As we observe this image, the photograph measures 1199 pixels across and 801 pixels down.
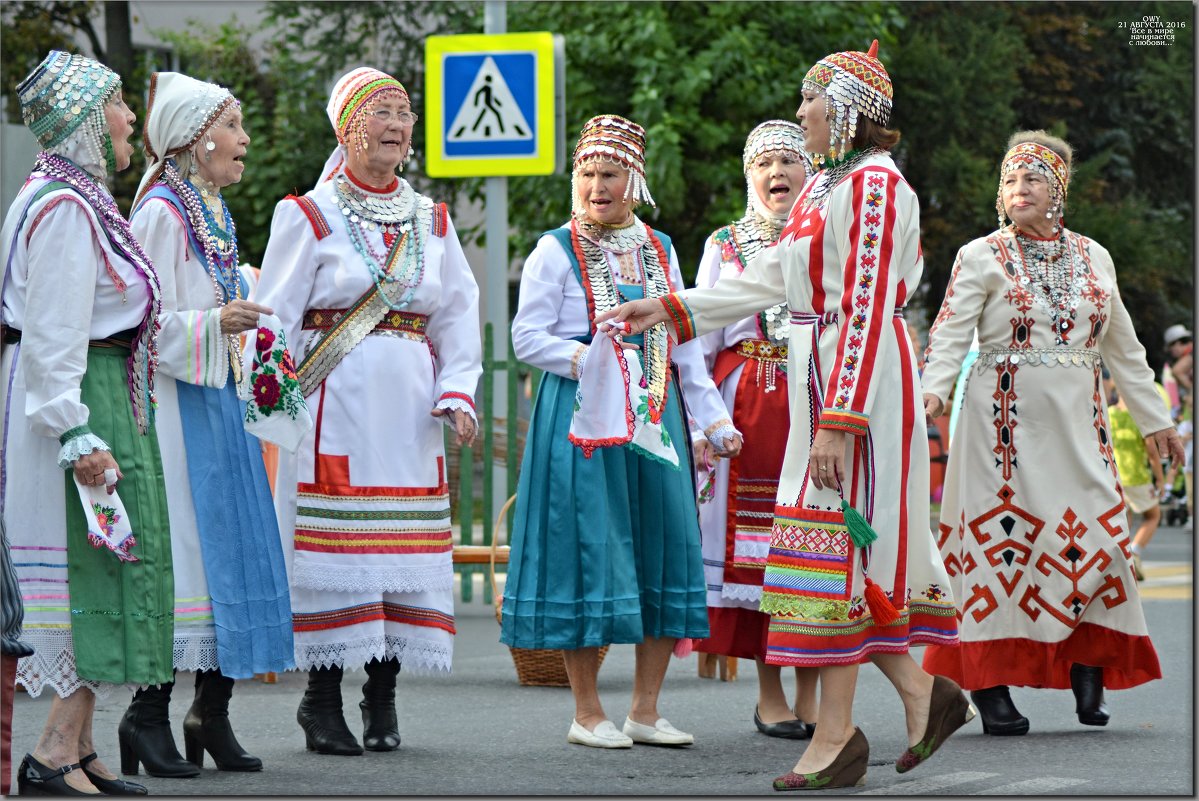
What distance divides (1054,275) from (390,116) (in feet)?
8.98

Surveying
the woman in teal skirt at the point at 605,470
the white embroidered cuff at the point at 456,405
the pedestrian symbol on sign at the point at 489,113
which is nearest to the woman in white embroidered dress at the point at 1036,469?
the woman in teal skirt at the point at 605,470

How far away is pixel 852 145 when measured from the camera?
5.76 m

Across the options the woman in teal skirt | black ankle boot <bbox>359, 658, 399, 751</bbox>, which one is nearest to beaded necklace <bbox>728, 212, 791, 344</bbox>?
the woman in teal skirt

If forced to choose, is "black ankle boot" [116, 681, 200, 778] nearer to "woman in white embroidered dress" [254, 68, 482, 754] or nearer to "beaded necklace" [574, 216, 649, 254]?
Answer: "woman in white embroidered dress" [254, 68, 482, 754]

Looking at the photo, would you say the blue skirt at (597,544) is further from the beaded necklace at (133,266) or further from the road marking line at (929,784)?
the beaded necklace at (133,266)

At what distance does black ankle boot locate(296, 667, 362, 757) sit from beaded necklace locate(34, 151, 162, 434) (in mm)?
1359

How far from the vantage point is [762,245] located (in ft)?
24.3

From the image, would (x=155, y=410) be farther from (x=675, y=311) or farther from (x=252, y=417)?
(x=675, y=311)

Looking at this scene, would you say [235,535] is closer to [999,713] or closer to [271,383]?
[271,383]

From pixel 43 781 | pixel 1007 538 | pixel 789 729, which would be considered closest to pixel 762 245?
pixel 1007 538

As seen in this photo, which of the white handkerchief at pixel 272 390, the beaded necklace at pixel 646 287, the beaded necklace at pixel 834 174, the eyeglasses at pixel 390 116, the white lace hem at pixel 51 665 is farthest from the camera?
the beaded necklace at pixel 646 287

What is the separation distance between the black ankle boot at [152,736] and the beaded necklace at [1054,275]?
146 inches

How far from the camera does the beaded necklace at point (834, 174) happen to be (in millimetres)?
5746

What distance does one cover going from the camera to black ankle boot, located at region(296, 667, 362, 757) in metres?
6.52
